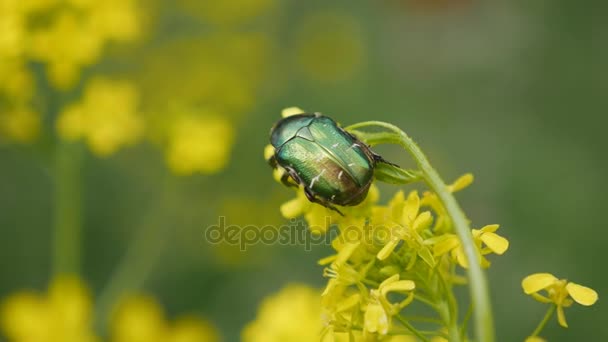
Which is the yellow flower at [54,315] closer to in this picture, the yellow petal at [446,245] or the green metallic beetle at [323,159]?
the green metallic beetle at [323,159]

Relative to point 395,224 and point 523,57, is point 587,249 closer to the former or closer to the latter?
point 523,57

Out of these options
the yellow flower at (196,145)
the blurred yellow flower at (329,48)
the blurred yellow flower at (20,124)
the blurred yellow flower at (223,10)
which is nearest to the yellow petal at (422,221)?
the blurred yellow flower at (20,124)

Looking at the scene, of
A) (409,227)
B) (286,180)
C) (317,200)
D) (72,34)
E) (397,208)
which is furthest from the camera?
(72,34)

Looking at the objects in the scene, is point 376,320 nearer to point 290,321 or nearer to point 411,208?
point 411,208

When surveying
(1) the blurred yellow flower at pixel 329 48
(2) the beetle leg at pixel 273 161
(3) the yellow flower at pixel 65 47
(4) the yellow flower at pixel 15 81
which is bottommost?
(2) the beetle leg at pixel 273 161

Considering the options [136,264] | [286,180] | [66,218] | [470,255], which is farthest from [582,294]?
[136,264]

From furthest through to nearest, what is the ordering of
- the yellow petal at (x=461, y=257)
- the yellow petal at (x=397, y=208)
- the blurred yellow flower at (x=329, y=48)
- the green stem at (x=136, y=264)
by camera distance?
the blurred yellow flower at (x=329, y=48)
the green stem at (x=136, y=264)
the yellow petal at (x=397, y=208)
the yellow petal at (x=461, y=257)

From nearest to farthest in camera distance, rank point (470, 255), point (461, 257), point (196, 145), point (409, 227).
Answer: point (470, 255) → point (461, 257) → point (409, 227) → point (196, 145)
